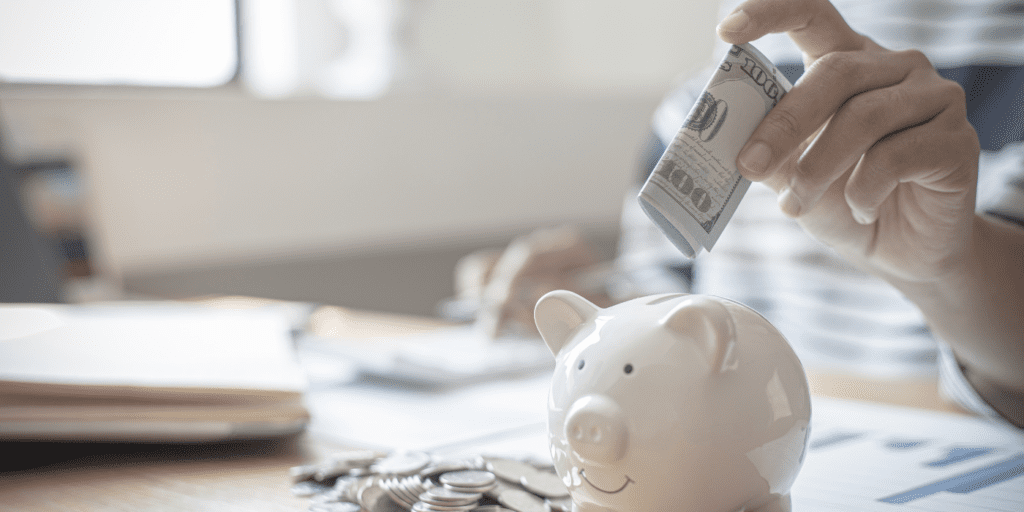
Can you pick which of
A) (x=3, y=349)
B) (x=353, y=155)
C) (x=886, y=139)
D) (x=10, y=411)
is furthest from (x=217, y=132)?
(x=886, y=139)

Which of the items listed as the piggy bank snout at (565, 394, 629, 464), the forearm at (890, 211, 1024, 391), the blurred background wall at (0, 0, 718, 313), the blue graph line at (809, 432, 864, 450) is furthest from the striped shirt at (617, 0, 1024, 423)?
the blurred background wall at (0, 0, 718, 313)

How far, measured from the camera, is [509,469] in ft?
1.75

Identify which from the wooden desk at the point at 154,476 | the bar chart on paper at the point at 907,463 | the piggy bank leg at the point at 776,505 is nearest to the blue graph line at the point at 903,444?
the bar chart on paper at the point at 907,463

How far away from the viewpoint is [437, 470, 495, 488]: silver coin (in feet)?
1.58

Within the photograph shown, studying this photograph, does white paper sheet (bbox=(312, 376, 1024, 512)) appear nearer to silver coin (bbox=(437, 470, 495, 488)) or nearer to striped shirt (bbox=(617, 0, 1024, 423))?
silver coin (bbox=(437, 470, 495, 488))

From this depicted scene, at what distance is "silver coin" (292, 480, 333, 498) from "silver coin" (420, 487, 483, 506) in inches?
3.8

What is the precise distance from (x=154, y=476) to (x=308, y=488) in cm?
13

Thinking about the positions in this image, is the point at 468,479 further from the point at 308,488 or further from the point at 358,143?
the point at 358,143

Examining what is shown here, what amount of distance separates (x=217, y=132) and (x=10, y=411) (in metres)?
1.27

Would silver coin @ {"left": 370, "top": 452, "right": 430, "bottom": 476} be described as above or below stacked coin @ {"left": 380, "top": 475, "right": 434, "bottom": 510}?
above

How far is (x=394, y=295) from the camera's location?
2195mm

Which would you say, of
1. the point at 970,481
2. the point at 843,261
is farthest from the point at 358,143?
the point at 970,481

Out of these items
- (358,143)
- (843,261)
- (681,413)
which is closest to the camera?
(681,413)

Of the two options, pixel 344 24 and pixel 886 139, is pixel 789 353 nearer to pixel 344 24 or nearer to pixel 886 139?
pixel 886 139
